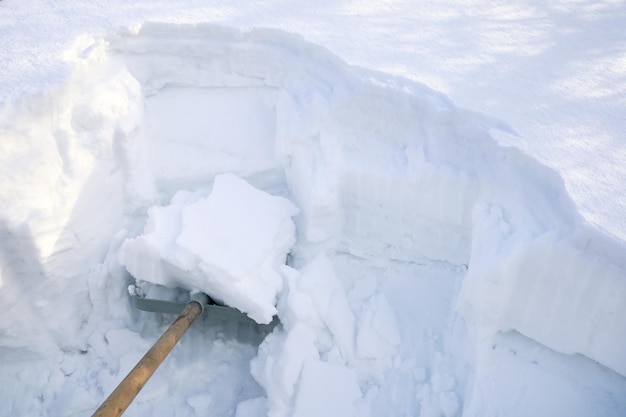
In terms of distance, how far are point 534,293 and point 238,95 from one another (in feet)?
6.71

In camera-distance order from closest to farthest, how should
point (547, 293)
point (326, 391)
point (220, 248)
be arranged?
point (547, 293)
point (326, 391)
point (220, 248)

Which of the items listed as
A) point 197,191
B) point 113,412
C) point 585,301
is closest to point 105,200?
point 197,191

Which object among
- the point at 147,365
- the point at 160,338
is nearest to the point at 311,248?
the point at 160,338

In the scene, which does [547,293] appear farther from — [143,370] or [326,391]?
[143,370]

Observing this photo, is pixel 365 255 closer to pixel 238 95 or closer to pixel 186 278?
pixel 186 278

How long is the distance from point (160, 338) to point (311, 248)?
3.22 ft

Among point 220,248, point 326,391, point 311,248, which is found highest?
point 220,248

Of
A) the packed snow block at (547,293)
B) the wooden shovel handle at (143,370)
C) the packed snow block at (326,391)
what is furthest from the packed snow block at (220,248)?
the packed snow block at (547,293)

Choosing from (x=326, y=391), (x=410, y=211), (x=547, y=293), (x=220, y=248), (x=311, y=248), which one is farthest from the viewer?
(x=311, y=248)

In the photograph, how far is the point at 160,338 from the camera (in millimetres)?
2092

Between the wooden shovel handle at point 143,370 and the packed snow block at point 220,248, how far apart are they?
7.6 inches

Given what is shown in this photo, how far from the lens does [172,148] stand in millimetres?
2967

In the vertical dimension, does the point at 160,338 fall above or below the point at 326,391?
above

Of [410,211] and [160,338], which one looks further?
[410,211]
